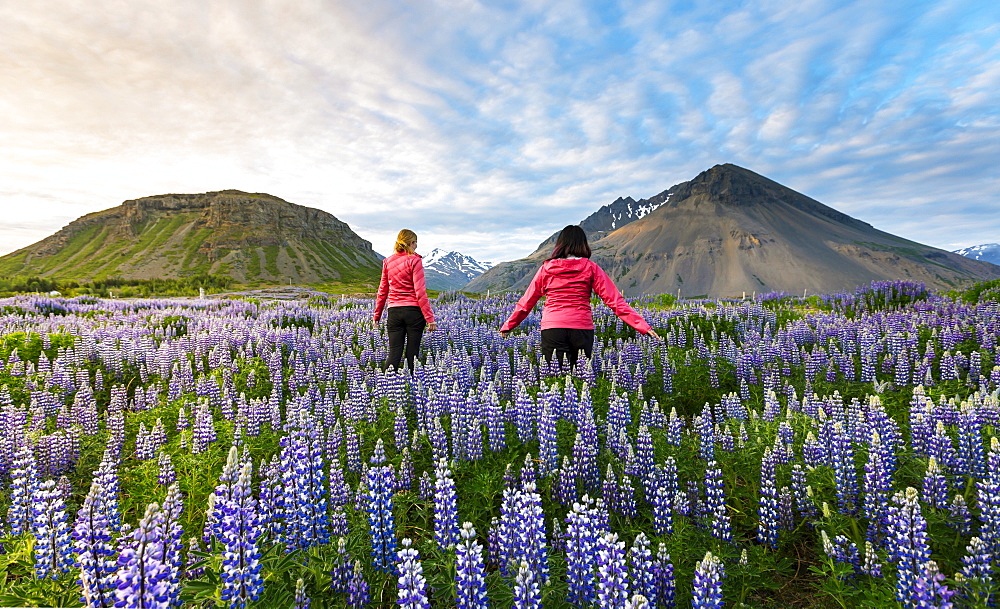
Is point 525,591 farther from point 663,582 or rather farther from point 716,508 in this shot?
point 716,508

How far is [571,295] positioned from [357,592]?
5888 mm

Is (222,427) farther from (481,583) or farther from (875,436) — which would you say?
(875,436)

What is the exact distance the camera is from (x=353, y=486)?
444 centimetres

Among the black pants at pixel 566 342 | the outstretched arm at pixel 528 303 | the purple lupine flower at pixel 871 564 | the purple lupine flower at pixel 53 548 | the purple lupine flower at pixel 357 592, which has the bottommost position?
the purple lupine flower at pixel 357 592

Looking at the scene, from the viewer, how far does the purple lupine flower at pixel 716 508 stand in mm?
3525

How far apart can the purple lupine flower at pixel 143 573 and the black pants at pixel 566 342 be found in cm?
637

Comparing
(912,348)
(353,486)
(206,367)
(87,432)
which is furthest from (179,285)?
(912,348)

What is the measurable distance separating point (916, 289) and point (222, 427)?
20378 millimetres

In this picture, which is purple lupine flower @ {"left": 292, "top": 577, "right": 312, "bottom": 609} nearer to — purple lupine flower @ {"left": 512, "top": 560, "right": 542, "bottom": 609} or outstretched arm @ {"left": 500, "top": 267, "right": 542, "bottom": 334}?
purple lupine flower @ {"left": 512, "top": 560, "right": 542, "bottom": 609}

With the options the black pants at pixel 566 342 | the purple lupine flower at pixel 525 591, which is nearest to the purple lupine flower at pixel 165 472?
the purple lupine flower at pixel 525 591

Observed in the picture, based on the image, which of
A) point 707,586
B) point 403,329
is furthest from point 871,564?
point 403,329

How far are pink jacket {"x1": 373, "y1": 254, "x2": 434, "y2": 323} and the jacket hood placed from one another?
9.65ft

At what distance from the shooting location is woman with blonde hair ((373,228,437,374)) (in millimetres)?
9703

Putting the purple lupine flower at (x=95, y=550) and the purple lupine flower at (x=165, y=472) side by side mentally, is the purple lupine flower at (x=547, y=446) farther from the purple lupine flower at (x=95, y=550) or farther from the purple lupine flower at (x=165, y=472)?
the purple lupine flower at (x=165, y=472)
